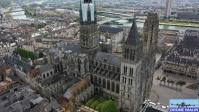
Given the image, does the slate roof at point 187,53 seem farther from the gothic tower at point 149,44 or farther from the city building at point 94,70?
the gothic tower at point 149,44

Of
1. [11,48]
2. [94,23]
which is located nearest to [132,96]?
[94,23]

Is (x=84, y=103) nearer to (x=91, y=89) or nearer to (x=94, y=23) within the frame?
(x=91, y=89)

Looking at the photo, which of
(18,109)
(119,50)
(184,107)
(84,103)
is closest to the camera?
(184,107)

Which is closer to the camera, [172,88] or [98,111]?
[98,111]

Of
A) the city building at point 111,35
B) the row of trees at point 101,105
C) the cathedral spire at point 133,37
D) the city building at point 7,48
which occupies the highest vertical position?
the cathedral spire at point 133,37

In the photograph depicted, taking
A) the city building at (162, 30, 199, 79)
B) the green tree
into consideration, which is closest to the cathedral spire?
the green tree

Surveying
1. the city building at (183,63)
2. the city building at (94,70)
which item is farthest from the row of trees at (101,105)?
the city building at (183,63)

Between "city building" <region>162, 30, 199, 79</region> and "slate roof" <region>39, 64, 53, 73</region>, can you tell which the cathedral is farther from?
"city building" <region>162, 30, 199, 79</region>
